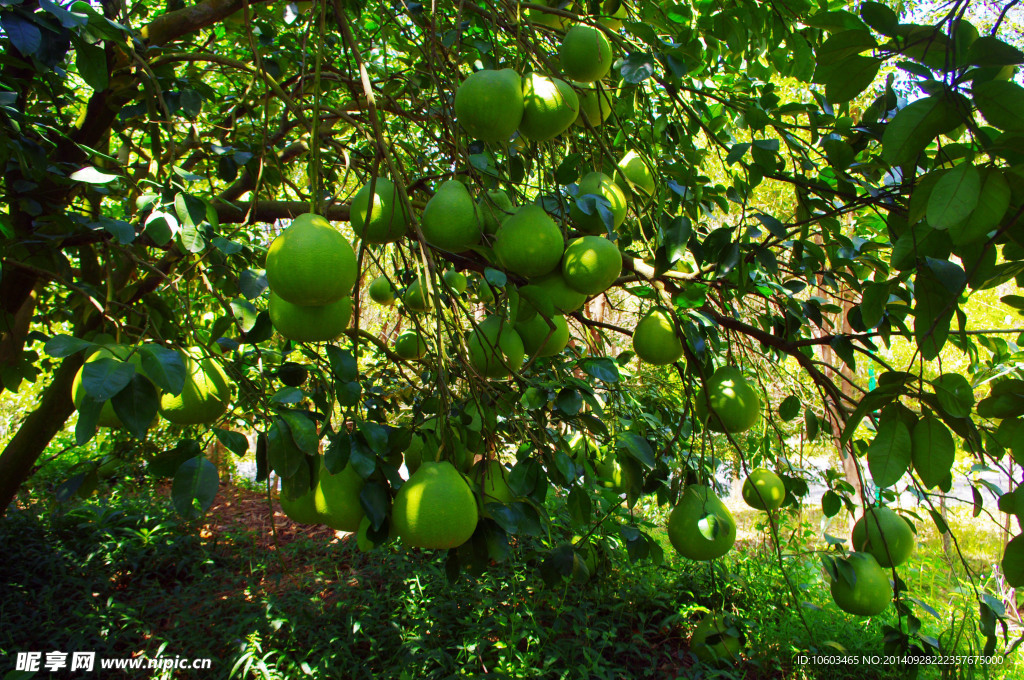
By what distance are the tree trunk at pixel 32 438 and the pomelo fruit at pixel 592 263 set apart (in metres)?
2.49

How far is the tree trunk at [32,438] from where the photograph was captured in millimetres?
2590

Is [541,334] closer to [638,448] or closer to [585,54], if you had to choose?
[638,448]

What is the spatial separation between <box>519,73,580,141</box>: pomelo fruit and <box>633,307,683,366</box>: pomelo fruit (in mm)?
514

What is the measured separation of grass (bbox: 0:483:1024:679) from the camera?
125 inches

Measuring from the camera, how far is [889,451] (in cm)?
95

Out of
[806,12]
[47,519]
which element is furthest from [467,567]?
[47,519]

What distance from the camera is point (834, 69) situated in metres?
0.91

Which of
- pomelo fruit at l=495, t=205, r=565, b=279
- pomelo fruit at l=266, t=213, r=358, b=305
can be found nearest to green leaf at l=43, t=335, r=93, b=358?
pomelo fruit at l=266, t=213, r=358, b=305

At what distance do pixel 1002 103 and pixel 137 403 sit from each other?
1224mm

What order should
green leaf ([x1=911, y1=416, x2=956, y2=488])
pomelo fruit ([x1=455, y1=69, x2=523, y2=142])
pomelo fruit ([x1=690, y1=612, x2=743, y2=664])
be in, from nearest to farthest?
green leaf ([x1=911, y1=416, x2=956, y2=488])
pomelo fruit ([x1=455, y1=69, x2=523, y2=142])
pomelo fruit ([x1=690, y1=612, x2=743, y2=664])

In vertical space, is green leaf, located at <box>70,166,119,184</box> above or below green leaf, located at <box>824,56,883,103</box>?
above

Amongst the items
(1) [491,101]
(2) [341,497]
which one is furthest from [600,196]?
(2) [341,497]

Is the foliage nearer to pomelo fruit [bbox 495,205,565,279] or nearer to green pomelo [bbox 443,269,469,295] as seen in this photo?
pomelo fruit [bbox 495,205,565,279]

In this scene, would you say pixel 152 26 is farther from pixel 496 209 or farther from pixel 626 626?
pixel 626 626
